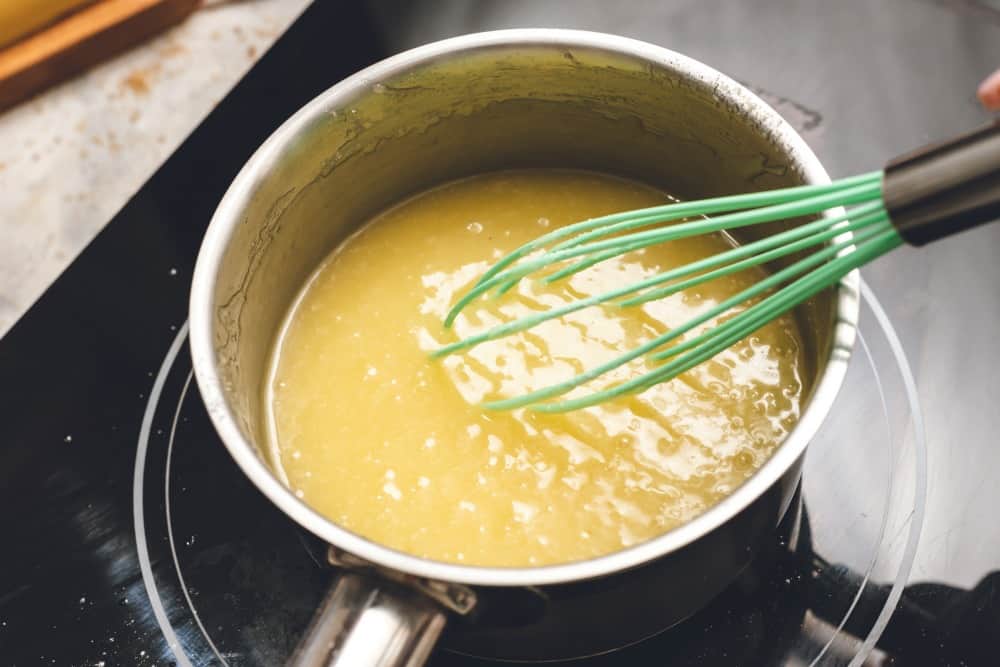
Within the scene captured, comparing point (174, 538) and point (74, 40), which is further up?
point (74, 40)

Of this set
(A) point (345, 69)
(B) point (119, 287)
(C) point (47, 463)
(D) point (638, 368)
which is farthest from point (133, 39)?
(D) point (638, 368)

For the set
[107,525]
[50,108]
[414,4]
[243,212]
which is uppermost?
[414,4]

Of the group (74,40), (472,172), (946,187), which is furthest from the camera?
(74,40)

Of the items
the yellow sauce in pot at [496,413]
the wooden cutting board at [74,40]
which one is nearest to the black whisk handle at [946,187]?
the yellow sauce in pot at [496,413]

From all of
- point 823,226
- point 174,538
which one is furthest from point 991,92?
point 174,538

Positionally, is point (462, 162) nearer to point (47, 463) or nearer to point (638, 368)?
point (638, 368)

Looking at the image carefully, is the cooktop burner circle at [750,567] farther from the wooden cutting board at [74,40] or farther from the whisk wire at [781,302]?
the wooden cutting board at [74,40]

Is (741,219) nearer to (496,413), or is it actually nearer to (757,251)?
(757,251)
